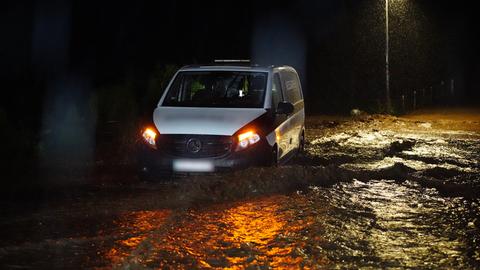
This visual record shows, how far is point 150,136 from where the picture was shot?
1062cm

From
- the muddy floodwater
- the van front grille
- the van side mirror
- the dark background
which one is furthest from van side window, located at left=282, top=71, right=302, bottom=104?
the dark background

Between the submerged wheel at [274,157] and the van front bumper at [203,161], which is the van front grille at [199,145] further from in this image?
the submerged wheel at [274,157]

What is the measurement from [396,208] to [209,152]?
2584 mm

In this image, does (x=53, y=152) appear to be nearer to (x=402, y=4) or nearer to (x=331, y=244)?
(x=331, y=244)

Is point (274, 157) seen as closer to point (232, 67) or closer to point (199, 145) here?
point (199, 145)

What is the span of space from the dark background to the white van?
16.3ft

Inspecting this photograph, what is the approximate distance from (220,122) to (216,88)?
161cm

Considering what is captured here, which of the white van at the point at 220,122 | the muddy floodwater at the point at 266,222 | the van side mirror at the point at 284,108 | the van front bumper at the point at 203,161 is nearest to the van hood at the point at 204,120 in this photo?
the white van at the point at 220,122

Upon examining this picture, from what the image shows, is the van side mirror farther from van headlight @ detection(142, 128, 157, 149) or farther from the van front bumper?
van headlight @ detection(142, 128, 157, 149)

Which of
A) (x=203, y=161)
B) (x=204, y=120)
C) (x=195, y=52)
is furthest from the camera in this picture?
(x=195, y=52)

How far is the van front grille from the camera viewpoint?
10.3 m

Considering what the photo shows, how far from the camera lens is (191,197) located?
32.8 ft

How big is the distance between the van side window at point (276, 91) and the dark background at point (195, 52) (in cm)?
553

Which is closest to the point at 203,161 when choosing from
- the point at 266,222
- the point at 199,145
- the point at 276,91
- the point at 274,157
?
the point at 199,145
